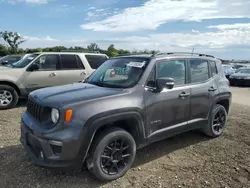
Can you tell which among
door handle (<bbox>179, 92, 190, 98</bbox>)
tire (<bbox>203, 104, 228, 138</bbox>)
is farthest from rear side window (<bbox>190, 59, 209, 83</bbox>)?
tire (<bbox>203, 104, 228, 138</bbox>)

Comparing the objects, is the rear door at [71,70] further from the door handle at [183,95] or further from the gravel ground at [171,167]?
the door handle at [183,95]

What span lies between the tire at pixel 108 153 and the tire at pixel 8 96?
18.6ft

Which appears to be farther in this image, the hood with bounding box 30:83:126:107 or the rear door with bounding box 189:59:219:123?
the rear door with bounding box 189:59:219:123

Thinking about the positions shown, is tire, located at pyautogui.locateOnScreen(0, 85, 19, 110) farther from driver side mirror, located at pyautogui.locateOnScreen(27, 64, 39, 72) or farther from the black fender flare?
the black fender flare

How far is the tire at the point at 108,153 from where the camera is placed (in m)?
3.70

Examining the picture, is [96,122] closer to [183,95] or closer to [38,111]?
[38,111]

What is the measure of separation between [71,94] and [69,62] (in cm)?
567

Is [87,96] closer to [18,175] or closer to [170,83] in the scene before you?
[170,83]

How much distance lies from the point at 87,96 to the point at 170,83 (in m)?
1.32

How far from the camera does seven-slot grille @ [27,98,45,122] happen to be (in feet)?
12.6

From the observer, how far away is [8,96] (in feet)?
28.0

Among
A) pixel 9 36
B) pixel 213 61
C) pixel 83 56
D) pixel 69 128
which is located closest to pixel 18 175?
pixel 69 128

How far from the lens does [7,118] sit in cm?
730

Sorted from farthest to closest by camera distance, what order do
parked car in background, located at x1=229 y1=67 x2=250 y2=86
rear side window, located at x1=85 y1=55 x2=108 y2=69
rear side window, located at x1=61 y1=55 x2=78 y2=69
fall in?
parked car in background, located at x1=229 y1=67 x2=250 y2=86 < rear side window, located at x1=85 y1=55 x2=108 y2=69 < rear side window, located at x1=61 y1=55 x2=78 y2=69
